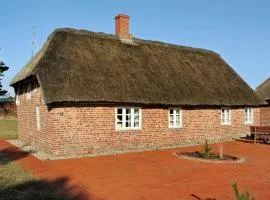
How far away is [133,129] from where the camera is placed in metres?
18.8

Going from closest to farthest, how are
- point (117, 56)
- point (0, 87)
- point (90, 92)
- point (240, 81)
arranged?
point (90, 92), point (117, 56), point (240, 81), point (0, 87)

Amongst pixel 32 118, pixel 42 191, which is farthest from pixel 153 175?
pixel 32 118

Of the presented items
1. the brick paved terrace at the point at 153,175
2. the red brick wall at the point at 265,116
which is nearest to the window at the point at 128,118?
the brick paved terrace at the point at 153,175

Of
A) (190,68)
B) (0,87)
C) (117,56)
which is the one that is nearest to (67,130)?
(117,56)

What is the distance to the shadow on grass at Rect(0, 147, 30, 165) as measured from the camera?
15.4 m

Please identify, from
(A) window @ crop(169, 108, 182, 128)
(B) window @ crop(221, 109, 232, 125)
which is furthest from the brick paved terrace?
(B) window @ crop(221, 109, 232, 125)

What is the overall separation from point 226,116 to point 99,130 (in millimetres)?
10374

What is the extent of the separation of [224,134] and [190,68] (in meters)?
4.95

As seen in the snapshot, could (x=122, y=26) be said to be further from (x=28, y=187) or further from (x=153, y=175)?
(x=28, y=187)

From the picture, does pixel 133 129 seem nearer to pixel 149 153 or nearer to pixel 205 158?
pixel 149 153

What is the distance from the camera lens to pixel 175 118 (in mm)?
20922

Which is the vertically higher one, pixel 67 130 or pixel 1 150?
pixel 67 130

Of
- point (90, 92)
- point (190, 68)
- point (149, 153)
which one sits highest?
point (190, 68)

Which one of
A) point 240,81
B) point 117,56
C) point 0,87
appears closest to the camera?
point 117,56
